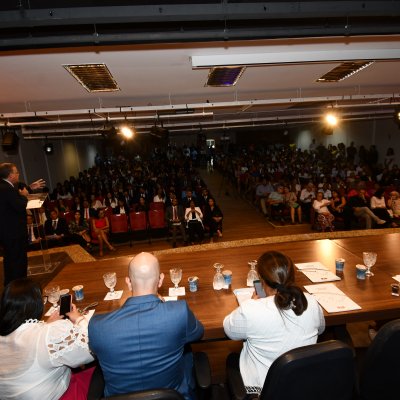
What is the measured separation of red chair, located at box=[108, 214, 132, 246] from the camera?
632 centimetres

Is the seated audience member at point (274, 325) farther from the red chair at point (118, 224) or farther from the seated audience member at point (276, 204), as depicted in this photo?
the seated audience member at point (276, 204)

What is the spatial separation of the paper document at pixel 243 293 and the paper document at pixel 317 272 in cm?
53

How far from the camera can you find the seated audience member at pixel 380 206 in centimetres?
642

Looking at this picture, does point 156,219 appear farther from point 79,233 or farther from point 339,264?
point 339,264

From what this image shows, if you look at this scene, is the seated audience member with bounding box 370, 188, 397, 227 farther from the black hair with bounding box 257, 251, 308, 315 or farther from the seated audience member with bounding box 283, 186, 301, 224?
the black hair with bounding box 257, 251, 308, 315

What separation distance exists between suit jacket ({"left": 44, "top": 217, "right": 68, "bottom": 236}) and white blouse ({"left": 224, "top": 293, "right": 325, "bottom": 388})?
17.9ft

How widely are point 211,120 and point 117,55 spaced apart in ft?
24.7

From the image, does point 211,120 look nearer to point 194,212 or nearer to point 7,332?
point 194,212

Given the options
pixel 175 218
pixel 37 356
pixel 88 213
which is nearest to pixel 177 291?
pixel 37 356


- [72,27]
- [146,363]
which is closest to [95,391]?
[146,363]

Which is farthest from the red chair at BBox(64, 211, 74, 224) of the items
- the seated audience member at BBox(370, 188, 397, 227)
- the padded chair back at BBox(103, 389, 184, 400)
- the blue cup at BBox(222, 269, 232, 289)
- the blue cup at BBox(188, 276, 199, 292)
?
the seated audience member at BBox(370, 188, 397, 227)

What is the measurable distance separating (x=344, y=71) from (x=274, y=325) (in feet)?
13.5

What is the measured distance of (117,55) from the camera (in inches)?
117

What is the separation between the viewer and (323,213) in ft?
21.6
